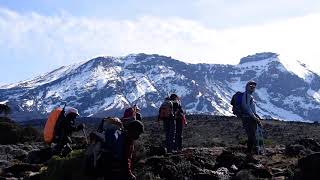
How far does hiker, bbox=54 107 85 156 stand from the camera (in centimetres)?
1800

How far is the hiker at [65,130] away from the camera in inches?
709

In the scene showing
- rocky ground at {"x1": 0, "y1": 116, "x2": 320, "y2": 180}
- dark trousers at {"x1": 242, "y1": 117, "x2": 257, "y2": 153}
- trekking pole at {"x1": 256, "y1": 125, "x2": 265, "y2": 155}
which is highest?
dark trousers at {"x1": 242, "y1": 117, "x2": 257, "y2": 153}

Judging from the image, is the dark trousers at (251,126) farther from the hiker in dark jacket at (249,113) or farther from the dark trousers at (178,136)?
the dark trousers at (178,136)

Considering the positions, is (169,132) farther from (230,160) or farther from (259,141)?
(230,160)

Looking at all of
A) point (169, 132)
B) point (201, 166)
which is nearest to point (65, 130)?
point (169, 132)

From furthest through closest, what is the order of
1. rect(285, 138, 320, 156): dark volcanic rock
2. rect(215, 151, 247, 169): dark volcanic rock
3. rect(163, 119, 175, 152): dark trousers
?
rect(163, 119, 175, 152): dark trousers → rect(285, 138, 320, 156): dark volcanic rock → rect(215, 151, 247, 169): dark volcanic rock

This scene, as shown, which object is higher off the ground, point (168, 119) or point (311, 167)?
point (168, 119)

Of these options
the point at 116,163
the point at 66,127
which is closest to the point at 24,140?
the point at 66,127

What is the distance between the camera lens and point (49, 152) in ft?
66.9

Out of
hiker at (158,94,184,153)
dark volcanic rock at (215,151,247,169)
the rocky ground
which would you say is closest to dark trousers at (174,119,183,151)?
hiker at (158,94,184,153)

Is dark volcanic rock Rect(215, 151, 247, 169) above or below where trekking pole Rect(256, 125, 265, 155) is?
below

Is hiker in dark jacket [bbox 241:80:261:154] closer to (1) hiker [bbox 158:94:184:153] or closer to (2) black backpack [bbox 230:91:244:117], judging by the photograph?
(2) black backpack [bbox 230:91:244:117]

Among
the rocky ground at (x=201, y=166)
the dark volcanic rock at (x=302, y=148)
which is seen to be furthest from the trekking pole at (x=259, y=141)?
the dark volcanic rock at (x=302, y=148)

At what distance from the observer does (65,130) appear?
59.9 ft
